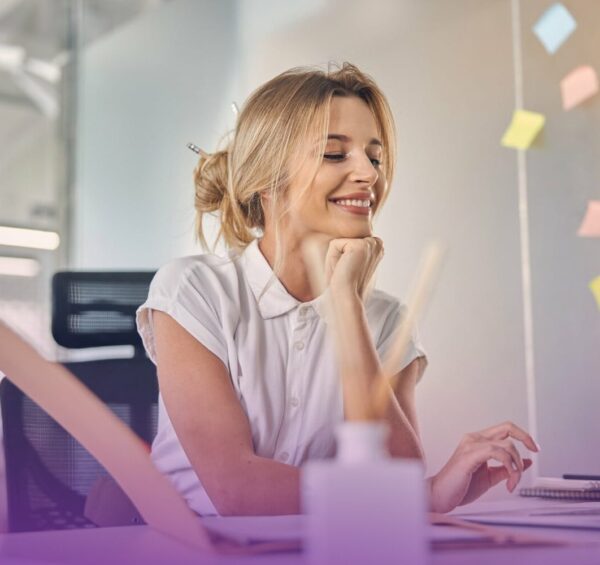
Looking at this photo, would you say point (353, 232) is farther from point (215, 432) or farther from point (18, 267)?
point (18, 267)

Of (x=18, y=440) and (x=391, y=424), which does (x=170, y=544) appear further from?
(x=18, y=440)

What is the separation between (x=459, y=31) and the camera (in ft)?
7.95

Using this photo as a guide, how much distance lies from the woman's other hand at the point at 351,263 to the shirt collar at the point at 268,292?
0.22 ft

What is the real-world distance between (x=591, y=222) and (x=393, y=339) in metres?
0.74

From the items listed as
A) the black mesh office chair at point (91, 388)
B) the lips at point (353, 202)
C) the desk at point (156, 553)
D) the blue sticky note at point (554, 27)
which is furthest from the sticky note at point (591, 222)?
the desk at point (156, 553)

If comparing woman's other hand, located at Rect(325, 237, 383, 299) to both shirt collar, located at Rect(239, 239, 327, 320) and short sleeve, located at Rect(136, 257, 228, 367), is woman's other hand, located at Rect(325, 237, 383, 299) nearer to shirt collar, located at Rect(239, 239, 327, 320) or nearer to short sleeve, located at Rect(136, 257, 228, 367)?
shirt collar, located at Rect(239, 239, 327, 320)

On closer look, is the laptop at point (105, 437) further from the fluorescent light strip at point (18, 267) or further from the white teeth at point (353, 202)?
the fluorescent light strip at point (18, 267)

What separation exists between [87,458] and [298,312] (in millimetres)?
461

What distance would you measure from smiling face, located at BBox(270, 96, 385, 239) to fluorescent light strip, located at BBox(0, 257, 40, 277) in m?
2.45

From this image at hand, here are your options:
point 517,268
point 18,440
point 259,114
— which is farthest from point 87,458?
point 517,268

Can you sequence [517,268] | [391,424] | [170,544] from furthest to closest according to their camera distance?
[517,268]
[391,424]
[170,544]

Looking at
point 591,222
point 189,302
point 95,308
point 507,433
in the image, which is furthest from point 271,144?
point 591,222

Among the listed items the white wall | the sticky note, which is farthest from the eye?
the white wall

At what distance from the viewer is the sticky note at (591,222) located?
2.10m
